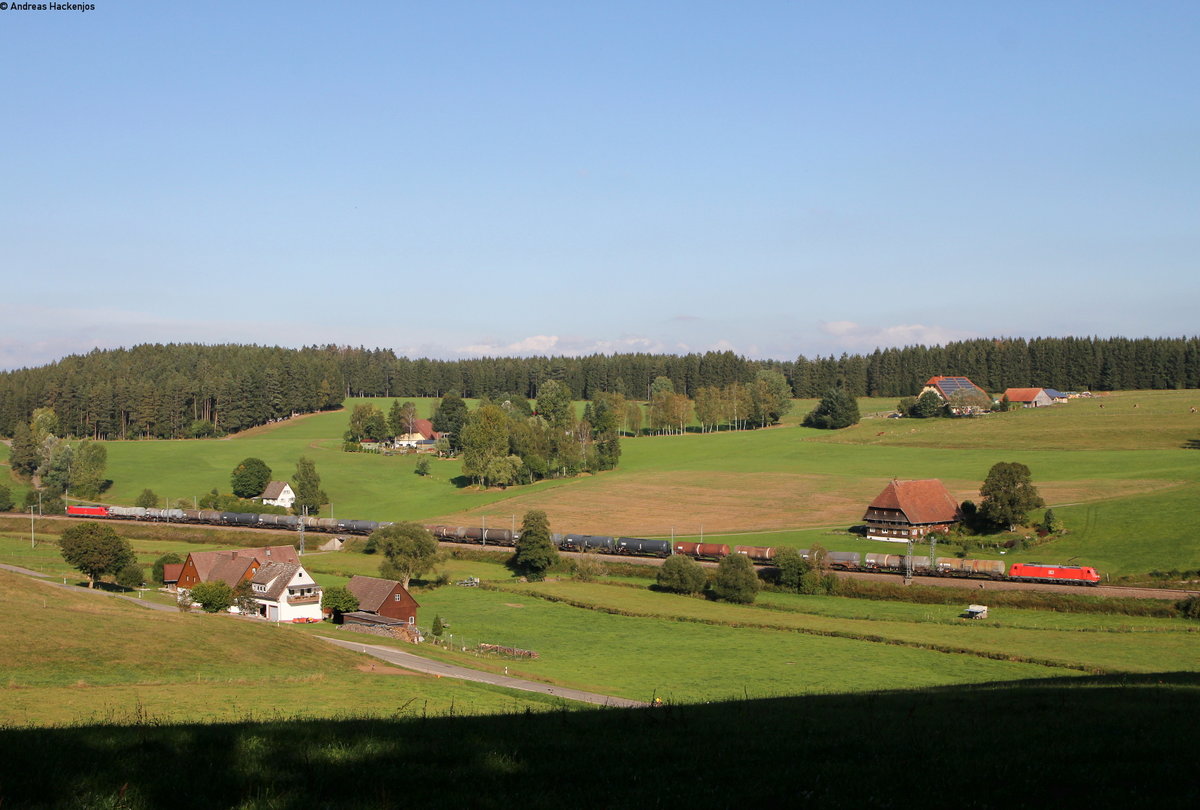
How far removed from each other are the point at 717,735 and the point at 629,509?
95.1m

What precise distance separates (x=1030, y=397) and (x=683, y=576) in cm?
13393

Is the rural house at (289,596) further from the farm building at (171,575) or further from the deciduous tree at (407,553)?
the farm building at (171,575)

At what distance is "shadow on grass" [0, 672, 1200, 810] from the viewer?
11.0 metres

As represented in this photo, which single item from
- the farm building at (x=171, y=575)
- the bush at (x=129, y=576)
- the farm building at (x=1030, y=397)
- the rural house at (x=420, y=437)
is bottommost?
the farm building at (x=171, y=575)

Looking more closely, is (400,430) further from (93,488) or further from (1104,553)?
(1104,553)

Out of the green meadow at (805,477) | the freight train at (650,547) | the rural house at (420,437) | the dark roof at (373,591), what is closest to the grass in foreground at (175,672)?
the dark roof at (373,591)

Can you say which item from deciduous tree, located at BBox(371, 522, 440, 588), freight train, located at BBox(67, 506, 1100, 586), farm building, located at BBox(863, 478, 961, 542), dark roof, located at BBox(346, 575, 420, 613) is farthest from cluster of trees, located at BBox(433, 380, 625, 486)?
dark roof, located at BBox(346, 575, 420, 613)

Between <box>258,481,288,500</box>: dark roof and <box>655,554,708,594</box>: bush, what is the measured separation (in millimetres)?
71231

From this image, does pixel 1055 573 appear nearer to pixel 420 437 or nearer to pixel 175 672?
pixel 175 672

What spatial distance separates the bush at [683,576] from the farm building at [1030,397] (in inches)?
5030

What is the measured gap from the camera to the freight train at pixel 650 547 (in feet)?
229

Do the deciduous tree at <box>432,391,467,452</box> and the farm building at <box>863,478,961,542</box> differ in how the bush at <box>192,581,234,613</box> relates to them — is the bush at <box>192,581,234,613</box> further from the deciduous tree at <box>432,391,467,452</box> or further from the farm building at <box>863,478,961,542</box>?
the deciduous tree at <box>432,391,467,452</box>

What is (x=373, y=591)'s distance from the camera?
2549 inches

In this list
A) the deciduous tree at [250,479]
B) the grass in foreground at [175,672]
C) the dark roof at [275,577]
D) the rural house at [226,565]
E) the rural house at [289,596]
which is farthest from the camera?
the deciduous tree at [250,479]
